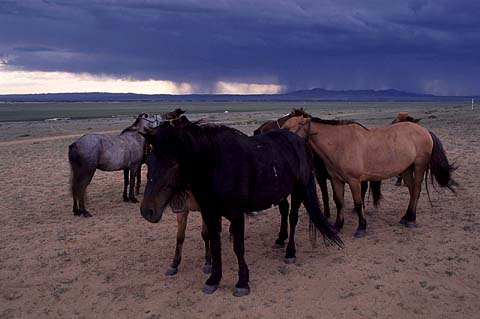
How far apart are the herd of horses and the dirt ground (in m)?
0.29

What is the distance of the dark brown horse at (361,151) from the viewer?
6.68 m

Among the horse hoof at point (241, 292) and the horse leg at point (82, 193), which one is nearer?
the horse hoof at point (241, 292)

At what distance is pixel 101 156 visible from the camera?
28.2 feet

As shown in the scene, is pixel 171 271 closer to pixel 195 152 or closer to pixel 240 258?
pixel 240 258

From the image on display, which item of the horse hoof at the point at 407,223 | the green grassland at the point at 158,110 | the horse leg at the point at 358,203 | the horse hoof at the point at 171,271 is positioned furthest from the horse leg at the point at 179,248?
the green grassland at the point at 158,110

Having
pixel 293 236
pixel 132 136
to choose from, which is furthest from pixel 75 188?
pixel 293 236

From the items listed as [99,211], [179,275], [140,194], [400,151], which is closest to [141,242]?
[179,275]

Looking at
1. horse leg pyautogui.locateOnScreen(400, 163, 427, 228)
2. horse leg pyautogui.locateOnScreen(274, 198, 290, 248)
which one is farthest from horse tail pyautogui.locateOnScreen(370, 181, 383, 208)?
horse leg pyautogui.locateOnScreen(274, 198, 290, 248)

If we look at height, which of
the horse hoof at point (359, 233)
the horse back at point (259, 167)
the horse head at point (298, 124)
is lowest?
the horse hoof at point (359, 233)

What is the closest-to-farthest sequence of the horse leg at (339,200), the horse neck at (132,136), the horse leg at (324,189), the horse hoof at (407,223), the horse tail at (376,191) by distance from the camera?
the horse leg at (339,200) < the horse hoof at (407,223) < the horse leg at (324,189) < the horse tail at (376,191) < the horse neck at (132,136)

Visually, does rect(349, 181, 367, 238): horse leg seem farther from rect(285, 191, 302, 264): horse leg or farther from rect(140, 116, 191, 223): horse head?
rect(140, 116, 191, 223): horse head

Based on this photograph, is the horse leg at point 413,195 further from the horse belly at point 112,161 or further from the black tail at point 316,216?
the horse belly at point 112,161

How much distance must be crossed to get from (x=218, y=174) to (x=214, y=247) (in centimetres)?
85

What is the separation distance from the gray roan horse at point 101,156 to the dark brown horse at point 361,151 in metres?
2.86
